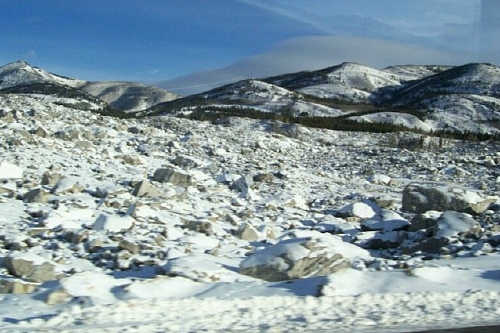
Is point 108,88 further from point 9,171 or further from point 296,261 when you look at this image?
point 296,261

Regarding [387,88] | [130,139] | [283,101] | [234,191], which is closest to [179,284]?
[234,191]

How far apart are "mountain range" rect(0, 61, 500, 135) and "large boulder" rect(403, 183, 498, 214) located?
102 ft

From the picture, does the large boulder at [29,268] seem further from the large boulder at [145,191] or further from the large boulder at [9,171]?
the large boulder at [9,171]

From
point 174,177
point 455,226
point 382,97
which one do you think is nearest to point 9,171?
point 174,177

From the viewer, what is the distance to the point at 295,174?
61.9 feet

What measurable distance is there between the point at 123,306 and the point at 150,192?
6.92 meters

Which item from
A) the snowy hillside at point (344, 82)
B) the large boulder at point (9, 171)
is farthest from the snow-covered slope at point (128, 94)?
the large boulder at point (9, 171)

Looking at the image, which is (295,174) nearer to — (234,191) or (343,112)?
(234,191)

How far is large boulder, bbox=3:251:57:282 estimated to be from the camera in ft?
23.4

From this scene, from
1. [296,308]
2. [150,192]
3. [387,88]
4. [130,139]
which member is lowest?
[296,308]

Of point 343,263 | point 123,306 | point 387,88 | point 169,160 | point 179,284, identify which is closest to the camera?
point 123,306

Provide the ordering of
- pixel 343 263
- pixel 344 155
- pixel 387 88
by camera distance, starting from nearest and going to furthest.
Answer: pixel 343 263 < pixel 344 155 < pixel 387 88

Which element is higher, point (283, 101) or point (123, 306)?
point (283, 101)

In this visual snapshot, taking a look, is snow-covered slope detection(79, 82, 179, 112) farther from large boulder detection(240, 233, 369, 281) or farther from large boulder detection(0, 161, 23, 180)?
large boulder detection(240, 233, 369, 281)
